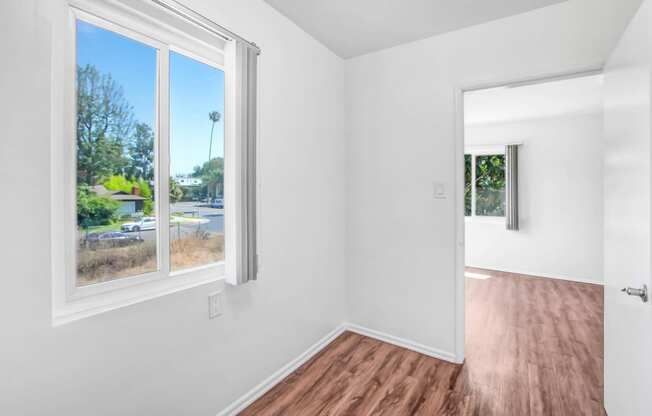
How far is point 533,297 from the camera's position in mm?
3971

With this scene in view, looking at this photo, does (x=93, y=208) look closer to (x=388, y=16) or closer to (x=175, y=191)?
(x=175, y=191)

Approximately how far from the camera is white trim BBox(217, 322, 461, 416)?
1918 mm

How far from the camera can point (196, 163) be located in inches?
71.5

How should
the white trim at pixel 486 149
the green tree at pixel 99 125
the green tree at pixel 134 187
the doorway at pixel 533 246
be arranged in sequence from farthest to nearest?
the white trim at pixel 486 149 < the doorway at pixel 533 246 < the green tree at pixel 134 187 < the green tree at pixel 99 125

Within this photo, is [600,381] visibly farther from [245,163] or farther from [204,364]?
[245,163]

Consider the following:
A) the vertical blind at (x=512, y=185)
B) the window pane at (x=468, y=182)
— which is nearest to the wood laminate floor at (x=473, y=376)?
the vertical blind at (x=512, y=185)

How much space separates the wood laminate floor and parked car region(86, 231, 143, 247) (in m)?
1.21

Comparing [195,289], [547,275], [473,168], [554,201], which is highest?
[473,168]

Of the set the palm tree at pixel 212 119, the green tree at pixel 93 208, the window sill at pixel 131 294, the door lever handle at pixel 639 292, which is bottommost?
the window sill at pixel 131 294

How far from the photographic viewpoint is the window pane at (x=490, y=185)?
215 inches

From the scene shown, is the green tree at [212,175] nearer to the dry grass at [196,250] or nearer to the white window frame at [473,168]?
the dry grass at [196,250]

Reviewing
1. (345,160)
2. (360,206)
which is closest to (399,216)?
(360,206)

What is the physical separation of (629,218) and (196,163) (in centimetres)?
212

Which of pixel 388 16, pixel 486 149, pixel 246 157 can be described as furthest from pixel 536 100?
pixel 246 157
